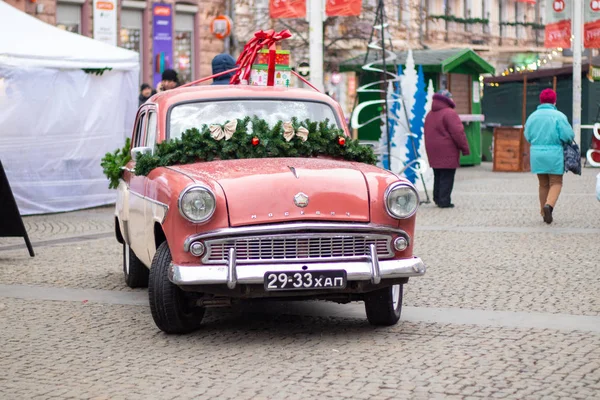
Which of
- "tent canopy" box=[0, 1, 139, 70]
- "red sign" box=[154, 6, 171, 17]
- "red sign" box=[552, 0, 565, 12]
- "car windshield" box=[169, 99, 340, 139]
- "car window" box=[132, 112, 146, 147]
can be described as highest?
"red sign" box=[552, 0, 565, 12]

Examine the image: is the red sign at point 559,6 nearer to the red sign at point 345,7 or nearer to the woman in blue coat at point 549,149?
the red sign at point 345,7

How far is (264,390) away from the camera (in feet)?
21.6

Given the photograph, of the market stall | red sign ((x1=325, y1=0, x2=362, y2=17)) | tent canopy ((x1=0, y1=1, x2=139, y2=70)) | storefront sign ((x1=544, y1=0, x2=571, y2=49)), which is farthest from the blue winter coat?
storefront sign ((x1=544, y1=0, x2=571, y2=49))

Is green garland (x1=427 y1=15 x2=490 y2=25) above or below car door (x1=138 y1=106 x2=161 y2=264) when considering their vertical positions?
above

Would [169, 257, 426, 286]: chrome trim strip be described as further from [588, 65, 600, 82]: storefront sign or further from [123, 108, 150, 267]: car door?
[588, 65, 600, 82]: storefront sign

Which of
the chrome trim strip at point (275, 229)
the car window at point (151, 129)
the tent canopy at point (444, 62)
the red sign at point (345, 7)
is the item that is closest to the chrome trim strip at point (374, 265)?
the chrome trim strip at point (275, 229)

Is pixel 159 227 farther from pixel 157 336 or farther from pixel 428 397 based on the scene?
pixel 428 397

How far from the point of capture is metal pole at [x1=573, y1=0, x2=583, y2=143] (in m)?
31.5

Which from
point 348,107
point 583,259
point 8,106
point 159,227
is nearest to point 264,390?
point 159,227

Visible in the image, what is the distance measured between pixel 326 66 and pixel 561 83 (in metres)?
7.16

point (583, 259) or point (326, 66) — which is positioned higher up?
point (326, 66)

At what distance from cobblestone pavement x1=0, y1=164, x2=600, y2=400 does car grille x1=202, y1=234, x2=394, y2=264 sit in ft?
1.75

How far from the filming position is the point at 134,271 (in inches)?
425

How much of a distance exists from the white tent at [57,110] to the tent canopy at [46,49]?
0.05 ft
